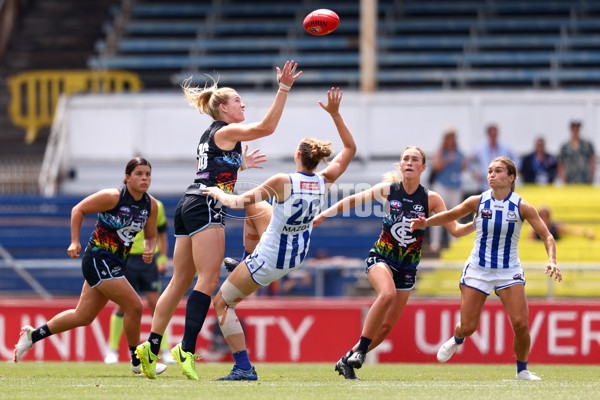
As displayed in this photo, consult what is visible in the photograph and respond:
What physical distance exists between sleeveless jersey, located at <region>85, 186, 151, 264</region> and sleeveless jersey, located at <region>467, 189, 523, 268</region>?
9.53 ft

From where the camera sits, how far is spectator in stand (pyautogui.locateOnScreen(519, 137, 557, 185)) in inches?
655

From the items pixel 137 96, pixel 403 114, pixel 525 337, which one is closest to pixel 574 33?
pixel 403 114

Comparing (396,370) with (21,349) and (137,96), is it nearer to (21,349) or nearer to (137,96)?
(21,349)

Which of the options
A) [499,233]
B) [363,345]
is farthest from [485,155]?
[363,345]

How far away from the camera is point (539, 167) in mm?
16688

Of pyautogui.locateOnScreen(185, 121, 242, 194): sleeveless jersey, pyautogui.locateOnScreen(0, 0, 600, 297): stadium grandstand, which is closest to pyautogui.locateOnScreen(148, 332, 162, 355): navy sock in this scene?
pyautogui.locateOnScreen(185, 121, 242, 194): sleeveless jersey

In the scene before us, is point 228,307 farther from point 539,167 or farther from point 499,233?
point 539,167

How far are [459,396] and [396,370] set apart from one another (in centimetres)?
372

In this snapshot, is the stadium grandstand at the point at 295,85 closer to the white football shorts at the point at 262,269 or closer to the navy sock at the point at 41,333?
the navy sock at the point at 41,333

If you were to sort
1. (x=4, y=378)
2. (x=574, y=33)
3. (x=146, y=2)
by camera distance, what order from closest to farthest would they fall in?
(x=4, y=378) → (x=574, y=33) → (x=146, y=2)

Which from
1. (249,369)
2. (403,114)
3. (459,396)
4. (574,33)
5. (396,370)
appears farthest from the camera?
(574,33)

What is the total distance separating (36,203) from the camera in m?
17.0

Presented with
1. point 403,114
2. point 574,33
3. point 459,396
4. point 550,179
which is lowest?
point 459,396

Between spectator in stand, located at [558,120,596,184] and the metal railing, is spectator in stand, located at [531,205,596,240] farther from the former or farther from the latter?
the metal railing
